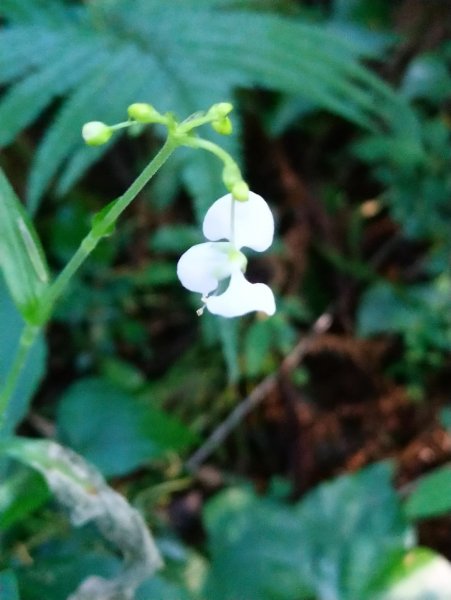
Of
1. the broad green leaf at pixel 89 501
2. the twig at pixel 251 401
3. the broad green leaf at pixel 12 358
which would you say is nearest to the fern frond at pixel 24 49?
the broad green leaf at pixel 12 358

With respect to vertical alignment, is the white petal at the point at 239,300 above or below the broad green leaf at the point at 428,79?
above

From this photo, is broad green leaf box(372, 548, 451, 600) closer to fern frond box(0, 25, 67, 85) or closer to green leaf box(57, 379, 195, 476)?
green leaf box(57, 379, 195, 476)

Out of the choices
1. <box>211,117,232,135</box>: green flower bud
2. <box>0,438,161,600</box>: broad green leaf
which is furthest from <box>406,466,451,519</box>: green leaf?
<box>211,117,232,135</box>: green flower bud

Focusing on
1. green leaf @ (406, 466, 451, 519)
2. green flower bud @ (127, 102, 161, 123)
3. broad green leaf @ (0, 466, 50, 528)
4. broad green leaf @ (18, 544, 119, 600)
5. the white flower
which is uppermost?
green flower bud @ (127, 102, 161, 123)

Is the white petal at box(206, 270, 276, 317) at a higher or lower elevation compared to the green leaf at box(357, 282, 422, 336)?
higher

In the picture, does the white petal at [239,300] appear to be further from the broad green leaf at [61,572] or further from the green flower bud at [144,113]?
the broad green leaf at [61,572]

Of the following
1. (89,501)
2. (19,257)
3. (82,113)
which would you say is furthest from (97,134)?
(82,113)

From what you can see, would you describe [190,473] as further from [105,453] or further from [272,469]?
[105,453]
